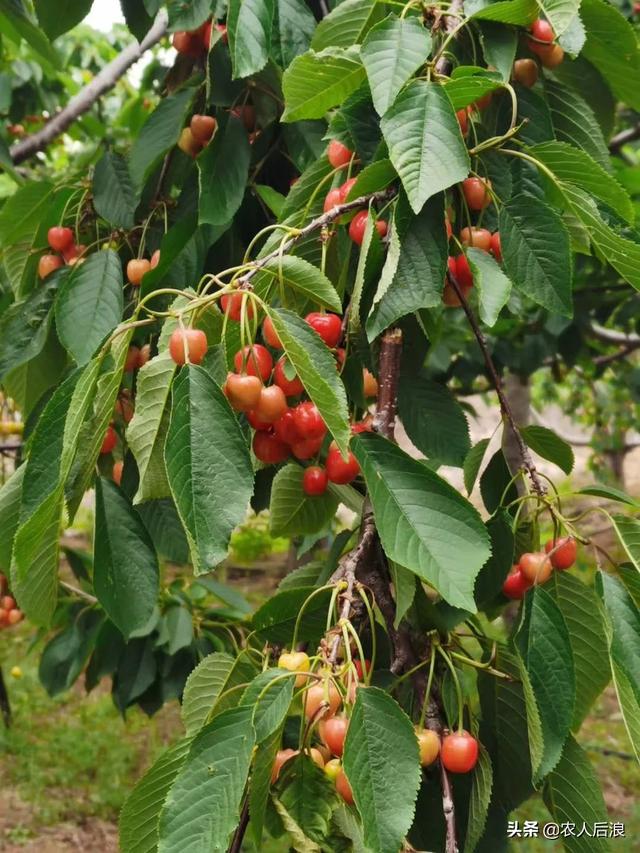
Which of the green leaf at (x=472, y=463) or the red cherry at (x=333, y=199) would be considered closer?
the red cherry at (x=333, y=199)

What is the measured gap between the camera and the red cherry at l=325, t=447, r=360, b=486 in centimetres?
87

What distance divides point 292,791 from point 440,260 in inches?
19.4

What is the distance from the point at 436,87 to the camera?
2.71 feet

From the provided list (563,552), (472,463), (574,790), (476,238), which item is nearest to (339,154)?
(476,238)

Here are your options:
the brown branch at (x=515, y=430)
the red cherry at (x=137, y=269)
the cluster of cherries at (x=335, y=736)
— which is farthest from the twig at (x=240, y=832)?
the red cherry at (x=137, y=269)

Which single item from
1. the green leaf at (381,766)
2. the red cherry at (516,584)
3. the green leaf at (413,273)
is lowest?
the red cherry at (516,584)

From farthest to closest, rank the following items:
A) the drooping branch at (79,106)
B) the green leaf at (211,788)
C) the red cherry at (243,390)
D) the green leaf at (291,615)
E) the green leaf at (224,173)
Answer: the drooping branch at (79,106) < the green leaf at (224,173) < the green leaf at (291,615) < the red cherry at (243,390) < the green leaf at (211,788)

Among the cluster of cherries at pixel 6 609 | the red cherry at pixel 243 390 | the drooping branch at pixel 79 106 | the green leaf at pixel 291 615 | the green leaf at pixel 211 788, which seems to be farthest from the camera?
the cluster of cherries at pixel 6 609

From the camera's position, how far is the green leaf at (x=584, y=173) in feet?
2.78

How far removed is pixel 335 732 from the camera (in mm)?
706

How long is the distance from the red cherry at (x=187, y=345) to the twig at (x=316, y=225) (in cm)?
6

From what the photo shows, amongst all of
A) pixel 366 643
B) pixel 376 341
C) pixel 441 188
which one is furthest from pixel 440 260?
pixel 366 643

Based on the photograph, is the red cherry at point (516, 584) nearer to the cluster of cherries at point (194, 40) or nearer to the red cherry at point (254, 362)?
the red cherry at point (254, 362)

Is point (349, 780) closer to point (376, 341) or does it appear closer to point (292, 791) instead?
point (292, 791)
